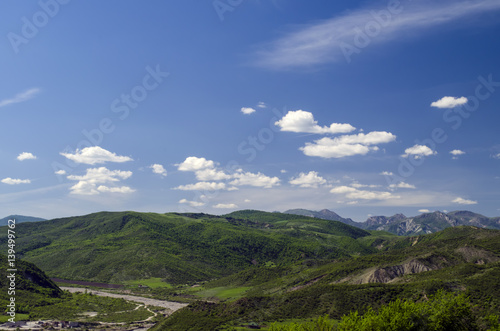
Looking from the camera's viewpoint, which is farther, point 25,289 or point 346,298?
point 25,289

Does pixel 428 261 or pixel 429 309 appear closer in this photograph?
pixel 429 309

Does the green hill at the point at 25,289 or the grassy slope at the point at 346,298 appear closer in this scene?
the grassy slope at the point at 346,298

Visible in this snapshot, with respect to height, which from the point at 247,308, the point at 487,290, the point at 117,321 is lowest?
the point at 117,321

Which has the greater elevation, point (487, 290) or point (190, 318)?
point (487, 290)

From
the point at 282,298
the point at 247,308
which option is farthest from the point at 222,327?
the point at 282,298

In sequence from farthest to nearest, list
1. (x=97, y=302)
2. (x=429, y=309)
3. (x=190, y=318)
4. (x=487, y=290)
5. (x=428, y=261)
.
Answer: (x=97, y=302) < (x=428, y=261) < (x=190, y=318) < (x=487, y=290) < (x=429, y=309)

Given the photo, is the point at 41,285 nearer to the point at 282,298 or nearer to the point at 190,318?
the point at 190,318

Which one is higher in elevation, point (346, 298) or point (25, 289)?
point (346, 298)

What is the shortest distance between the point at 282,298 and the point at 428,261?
225 feet

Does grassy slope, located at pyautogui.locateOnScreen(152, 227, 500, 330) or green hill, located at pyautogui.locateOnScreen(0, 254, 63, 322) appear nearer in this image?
grassy slope, located at pyautogui.locateOnScreen(152, 227, 500, 330)

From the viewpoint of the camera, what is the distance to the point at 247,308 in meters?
123

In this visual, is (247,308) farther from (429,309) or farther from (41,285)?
(41,285)

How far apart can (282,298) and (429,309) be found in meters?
64.4

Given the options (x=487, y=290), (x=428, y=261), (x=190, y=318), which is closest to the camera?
(x=487, y=290)
